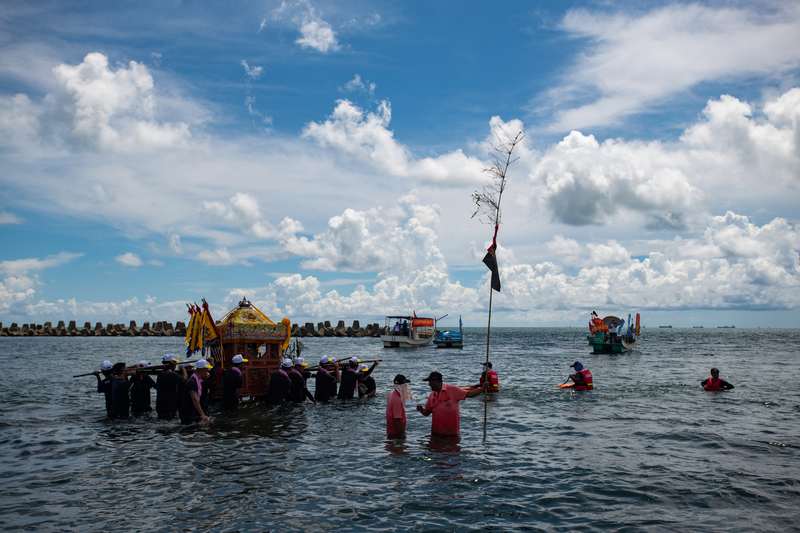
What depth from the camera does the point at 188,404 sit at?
13391mm

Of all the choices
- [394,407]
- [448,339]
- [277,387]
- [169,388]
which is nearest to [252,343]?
[277,387]

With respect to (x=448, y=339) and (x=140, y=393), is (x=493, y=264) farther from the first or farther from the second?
(x=448, y=339)

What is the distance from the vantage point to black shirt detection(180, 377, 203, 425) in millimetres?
12883

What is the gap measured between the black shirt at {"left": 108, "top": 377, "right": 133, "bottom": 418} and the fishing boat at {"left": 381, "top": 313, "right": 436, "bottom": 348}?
51782 mm

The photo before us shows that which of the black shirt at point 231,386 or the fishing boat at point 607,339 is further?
the fishing boat at point 607,339

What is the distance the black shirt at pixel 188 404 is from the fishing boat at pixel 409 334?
172 feet

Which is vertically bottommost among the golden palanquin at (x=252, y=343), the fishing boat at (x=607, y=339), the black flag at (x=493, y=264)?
the fishing boat at (x=607, y=339)

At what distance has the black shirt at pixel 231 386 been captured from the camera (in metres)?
15.4

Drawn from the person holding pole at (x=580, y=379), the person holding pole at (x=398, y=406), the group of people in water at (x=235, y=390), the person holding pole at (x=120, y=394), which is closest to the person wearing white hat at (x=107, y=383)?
the group of people in water at (x=235, y=390)

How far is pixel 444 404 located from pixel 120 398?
9.95 m

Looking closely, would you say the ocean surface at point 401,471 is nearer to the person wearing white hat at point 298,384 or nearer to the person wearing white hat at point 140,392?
the person wearing white hat at point 140,392

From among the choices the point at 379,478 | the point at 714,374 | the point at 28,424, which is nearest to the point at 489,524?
the point at 379,478

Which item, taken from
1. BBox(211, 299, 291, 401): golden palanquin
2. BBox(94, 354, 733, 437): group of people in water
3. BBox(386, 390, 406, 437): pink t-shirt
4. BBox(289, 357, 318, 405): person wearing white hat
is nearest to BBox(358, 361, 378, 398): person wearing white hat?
BBox(94, 354, 733, 437): group of people in water

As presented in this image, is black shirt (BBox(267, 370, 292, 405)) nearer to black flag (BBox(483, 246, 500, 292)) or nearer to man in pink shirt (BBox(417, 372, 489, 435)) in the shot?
man in pink shirt (BBox(417, 372, 489, 435))
